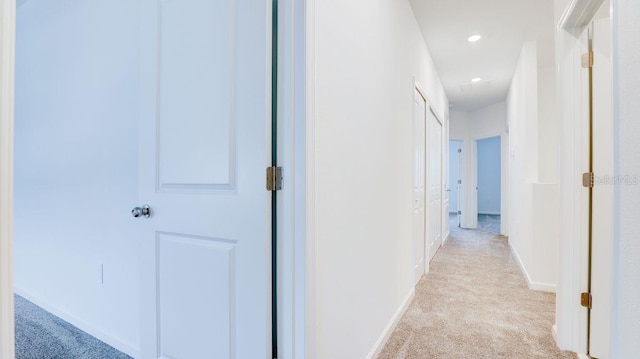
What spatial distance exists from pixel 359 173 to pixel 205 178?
76 cm

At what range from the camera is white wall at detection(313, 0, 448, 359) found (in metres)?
1.31

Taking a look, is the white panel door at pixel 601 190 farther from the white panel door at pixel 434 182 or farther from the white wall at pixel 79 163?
the white wall at pixel 79 163

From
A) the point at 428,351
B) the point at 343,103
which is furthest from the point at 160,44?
the point at 428,351

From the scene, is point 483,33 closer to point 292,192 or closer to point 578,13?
point 578,13

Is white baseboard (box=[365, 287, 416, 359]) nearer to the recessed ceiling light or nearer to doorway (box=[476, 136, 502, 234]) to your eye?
the recessed ceiling light

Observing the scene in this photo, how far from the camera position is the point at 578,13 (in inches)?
73.2

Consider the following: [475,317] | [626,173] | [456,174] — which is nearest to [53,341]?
[475,317]

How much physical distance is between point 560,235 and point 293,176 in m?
1.84

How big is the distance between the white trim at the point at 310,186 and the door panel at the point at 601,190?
1.67 metres

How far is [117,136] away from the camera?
1.93 metres

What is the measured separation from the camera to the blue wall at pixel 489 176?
31.2ft

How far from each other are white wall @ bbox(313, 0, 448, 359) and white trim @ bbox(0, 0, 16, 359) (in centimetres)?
83

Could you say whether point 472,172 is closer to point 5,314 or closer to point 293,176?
point 293,176

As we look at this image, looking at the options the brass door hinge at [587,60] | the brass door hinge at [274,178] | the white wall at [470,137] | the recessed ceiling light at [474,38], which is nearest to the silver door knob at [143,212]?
the brass door hinge at [274,178]
